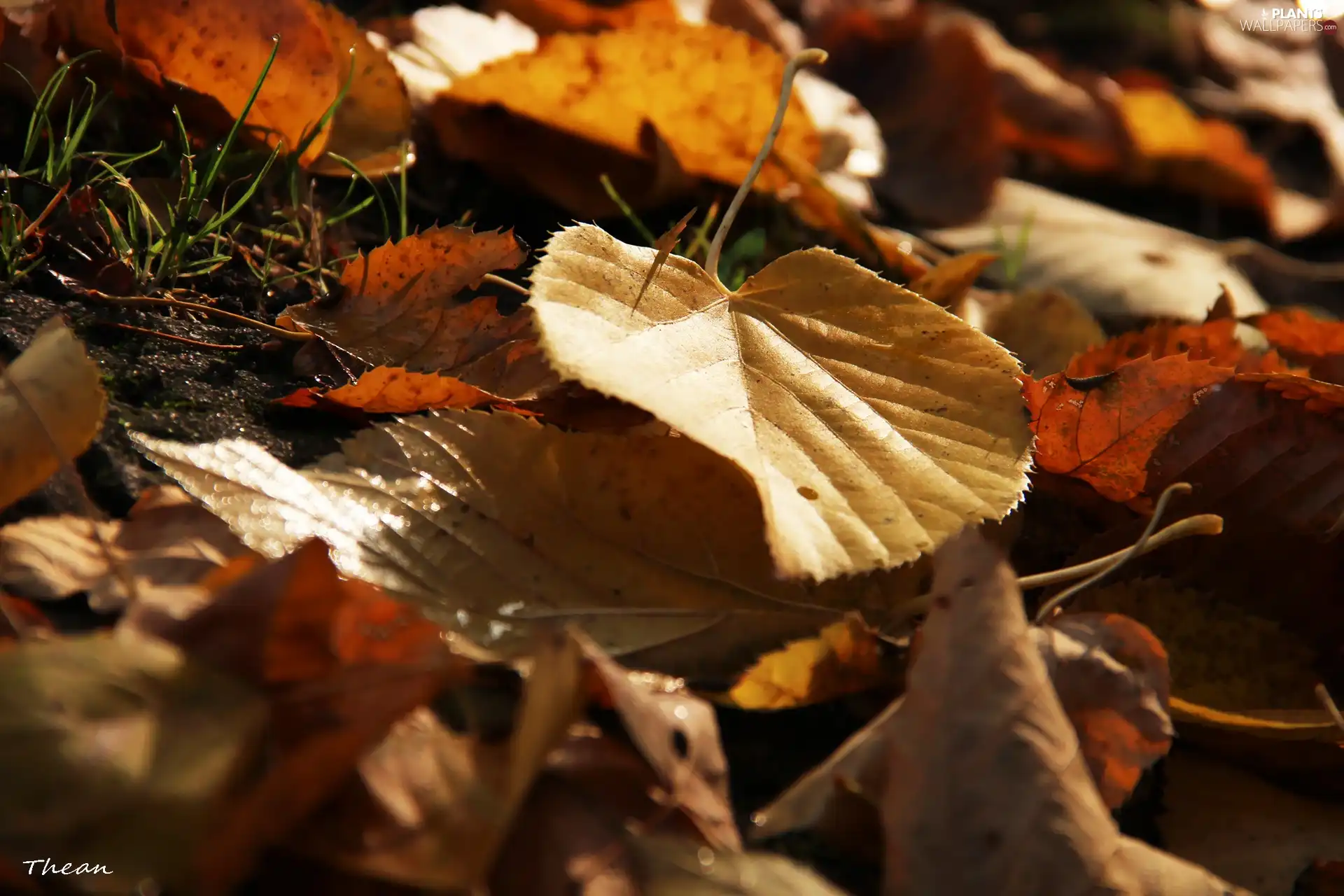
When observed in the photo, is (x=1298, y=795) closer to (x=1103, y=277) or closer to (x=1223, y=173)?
(x=1103, y=277)

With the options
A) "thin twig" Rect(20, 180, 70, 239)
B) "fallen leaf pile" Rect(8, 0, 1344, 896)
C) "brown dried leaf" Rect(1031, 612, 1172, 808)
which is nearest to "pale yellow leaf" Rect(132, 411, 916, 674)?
"fallen leaf pile" Rect(8, 0, 1344, 896)

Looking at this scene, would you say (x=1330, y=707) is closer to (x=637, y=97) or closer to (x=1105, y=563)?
(x=1105, y=563)

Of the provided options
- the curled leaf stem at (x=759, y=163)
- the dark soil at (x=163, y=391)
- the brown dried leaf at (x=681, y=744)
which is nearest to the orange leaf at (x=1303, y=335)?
the curled leaf stem at (x=759, y=163)

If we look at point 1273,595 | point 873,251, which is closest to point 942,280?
point 873,251

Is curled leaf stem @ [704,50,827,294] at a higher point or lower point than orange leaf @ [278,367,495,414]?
higher

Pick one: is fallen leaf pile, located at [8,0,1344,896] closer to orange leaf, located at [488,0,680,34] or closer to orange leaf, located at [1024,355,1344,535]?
orange leaf, located at [1024,355,1344,535]

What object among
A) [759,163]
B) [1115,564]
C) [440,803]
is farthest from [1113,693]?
[759,163]

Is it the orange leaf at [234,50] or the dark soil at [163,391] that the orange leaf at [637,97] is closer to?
the orange leaf at [234,50]
